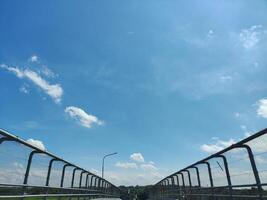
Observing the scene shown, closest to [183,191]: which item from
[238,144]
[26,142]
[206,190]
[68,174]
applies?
[206,190]

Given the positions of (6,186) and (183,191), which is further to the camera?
(183,191)

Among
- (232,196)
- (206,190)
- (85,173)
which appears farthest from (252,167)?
(85,173)

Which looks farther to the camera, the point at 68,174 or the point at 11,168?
the point at 68,174

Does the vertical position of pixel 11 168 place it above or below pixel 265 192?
above

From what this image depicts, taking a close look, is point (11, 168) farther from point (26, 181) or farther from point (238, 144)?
point (238, 144)

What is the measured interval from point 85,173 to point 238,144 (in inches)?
340

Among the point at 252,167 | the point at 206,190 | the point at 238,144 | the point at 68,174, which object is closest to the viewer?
the point at 252,167

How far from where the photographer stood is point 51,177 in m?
7.65

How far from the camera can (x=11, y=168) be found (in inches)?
200

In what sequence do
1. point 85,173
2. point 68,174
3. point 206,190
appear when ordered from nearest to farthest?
point 206,190 < point 68,174 < point 85,173

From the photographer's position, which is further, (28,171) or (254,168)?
(28,171)

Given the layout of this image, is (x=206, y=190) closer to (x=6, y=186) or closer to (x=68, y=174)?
(x=68, y=174)

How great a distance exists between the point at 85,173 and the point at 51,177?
531 centimetres

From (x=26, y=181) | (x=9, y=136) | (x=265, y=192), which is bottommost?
(x=265, y=192)
